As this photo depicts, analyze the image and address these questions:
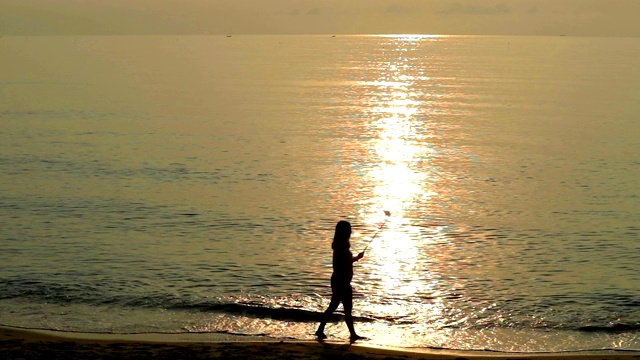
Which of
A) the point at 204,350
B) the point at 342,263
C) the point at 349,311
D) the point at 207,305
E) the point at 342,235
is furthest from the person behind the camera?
the point at 207,305

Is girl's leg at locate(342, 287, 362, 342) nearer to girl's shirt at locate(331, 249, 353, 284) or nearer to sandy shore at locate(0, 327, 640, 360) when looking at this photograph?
girl's shirt at locate(331, 249, 353, 284)

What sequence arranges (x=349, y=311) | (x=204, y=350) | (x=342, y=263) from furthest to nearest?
(x=349, y=311), (x=342, y=263), (x=204, y=350)

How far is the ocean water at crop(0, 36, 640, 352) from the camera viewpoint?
62.4 feet

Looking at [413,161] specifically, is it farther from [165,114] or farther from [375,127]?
[165,114]

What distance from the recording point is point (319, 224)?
3005cm

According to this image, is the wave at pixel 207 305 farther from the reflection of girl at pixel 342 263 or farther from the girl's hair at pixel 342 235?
the girl's hair at pixel 342 235

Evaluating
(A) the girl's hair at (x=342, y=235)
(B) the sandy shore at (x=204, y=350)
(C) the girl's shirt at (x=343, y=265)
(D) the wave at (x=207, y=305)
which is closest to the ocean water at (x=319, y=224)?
(D) the wave at (x=207, y=305)

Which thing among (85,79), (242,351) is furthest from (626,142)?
(85,79)

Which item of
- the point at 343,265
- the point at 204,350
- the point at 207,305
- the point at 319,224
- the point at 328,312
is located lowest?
the point at 204,350

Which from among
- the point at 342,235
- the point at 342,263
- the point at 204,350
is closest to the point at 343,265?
the point at 342,263

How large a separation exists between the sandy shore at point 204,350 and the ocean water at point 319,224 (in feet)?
3.63

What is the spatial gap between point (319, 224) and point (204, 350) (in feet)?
51.3

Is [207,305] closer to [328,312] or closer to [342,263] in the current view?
[328,312]

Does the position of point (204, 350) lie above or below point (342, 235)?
below
